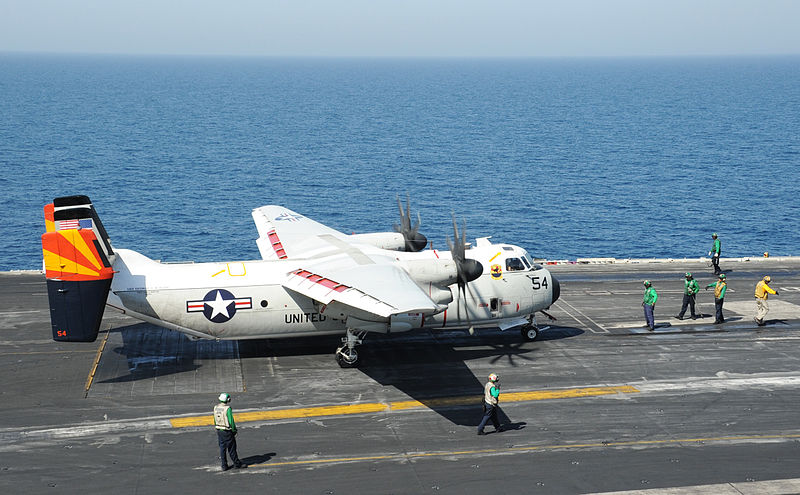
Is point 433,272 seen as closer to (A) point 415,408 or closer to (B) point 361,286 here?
(B) point 361,286

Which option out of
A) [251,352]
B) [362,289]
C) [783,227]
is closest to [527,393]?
[362,289]

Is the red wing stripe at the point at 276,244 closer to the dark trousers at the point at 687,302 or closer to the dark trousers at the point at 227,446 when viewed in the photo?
the dark trousers at the point at 227,446

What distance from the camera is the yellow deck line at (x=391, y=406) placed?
27453 millimetres

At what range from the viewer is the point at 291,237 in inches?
1467

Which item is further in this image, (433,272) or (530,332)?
(530,332)

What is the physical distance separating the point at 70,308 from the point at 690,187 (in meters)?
83.1

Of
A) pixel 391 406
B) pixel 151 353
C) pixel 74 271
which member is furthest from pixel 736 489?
pixel 74 271

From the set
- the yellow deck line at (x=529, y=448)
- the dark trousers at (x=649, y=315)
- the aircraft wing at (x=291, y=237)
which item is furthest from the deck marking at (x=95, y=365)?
the dark trousers at (x=649, y=315)

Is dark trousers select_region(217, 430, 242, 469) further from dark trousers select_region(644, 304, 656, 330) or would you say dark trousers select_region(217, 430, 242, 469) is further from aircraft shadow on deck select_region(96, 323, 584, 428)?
dark trousers select_region(644, 304, 656, 330)

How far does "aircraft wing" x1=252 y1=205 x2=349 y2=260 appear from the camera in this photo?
116 feet

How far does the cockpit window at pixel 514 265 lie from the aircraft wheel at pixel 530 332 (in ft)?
9.52

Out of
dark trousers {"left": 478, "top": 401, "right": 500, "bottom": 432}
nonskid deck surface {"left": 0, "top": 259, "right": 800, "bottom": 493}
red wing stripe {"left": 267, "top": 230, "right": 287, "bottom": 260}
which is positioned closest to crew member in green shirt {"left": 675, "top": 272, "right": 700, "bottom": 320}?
nonskid deck surface {"left": 0, "top": 259, "right": 800, "bottom": 493}

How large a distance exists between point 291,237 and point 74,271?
10.6m

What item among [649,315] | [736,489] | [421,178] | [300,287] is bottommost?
[421,178]
